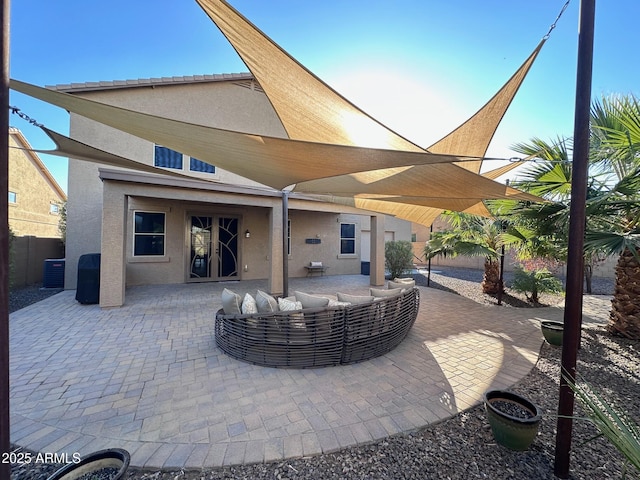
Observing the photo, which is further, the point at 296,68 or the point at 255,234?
the point at 255,234

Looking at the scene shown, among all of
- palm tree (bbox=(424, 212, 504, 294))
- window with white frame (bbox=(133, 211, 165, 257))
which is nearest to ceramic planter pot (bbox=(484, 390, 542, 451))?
palm tree (bbox=(424, 212, 504, 294))

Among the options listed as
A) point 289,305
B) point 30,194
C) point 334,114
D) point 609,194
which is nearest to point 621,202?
point 609,194

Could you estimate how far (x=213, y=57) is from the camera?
538cm

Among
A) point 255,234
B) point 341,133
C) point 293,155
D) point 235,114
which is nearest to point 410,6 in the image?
point 341,133

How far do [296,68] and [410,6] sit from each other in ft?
8.39

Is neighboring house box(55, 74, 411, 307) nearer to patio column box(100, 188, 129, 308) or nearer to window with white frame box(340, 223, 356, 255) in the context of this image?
patio column box(100, 188, 129, 308)

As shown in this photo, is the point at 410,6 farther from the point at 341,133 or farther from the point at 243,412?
the point at 243,412

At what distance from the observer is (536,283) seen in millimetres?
7254

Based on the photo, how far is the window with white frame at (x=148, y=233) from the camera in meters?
8.51

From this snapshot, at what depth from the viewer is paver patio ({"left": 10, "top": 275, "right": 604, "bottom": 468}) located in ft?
7.47

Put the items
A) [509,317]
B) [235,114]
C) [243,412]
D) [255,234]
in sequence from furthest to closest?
[255,234], [235,114], [509,317], [243,412]

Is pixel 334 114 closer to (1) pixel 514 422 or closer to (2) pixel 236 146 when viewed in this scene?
(2) pixel 236 146

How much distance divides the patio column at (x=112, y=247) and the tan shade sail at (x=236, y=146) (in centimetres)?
402

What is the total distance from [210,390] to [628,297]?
704 cm
